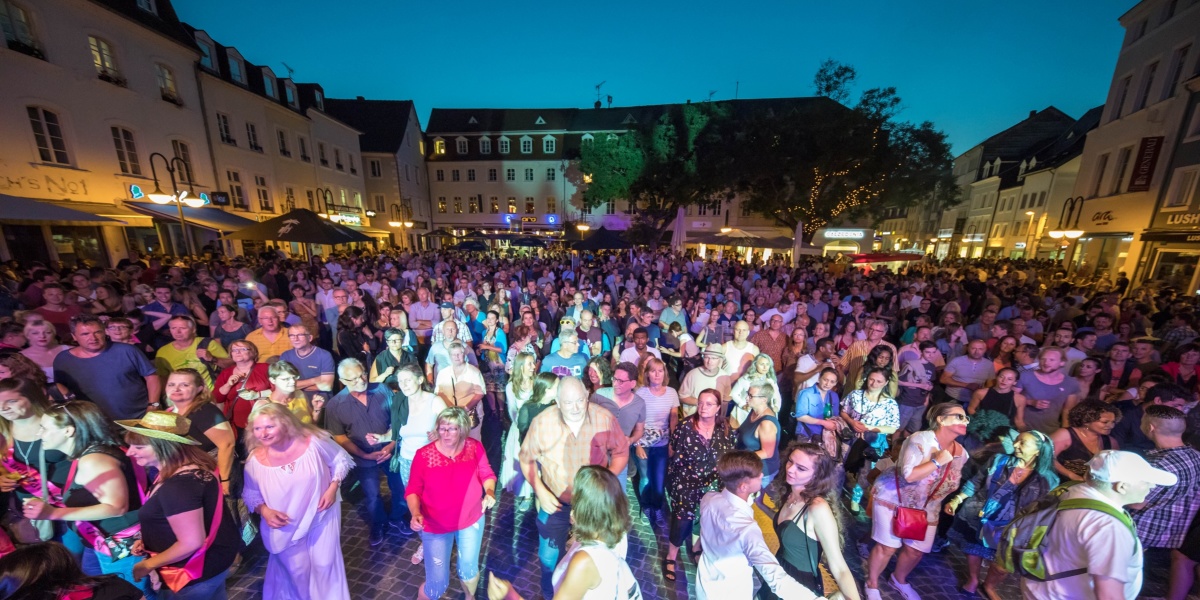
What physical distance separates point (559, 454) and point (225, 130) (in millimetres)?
24297

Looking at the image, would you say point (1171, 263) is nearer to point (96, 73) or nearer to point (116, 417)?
point (116, 417)

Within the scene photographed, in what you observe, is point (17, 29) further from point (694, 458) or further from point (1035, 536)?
point (1035, 536)

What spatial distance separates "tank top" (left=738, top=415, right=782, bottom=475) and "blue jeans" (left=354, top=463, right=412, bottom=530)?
130 inches

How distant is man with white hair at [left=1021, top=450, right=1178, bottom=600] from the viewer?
2.24 meters

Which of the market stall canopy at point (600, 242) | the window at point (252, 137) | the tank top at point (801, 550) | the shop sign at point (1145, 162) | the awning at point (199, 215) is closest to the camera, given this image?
the tank top at point (801, 550)

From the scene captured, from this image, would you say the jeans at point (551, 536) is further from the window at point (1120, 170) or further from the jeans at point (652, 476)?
the window at point (1120, 170)

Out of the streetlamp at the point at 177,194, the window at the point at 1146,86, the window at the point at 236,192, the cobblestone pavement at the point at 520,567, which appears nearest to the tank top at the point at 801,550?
the cobblestone pavement at the point at 520,567

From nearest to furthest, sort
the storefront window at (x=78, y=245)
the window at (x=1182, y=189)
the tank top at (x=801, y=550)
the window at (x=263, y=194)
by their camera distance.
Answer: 1. the tank top at (x=801, y=550)
2. the storefront window at (x=78, y=245)
3. the window at (x=1182, y=189)
4. the window at (x=263, y=194)

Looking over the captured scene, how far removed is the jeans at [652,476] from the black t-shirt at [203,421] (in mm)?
3592

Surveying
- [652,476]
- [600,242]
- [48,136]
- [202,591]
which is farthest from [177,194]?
[652,476]

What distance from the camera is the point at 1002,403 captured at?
4277 millimetres

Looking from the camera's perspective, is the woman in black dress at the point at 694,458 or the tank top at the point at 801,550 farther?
the woman in black dress at the point at 694,458

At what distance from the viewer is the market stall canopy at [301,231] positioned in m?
10.6

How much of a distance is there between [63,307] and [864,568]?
9.81 m
